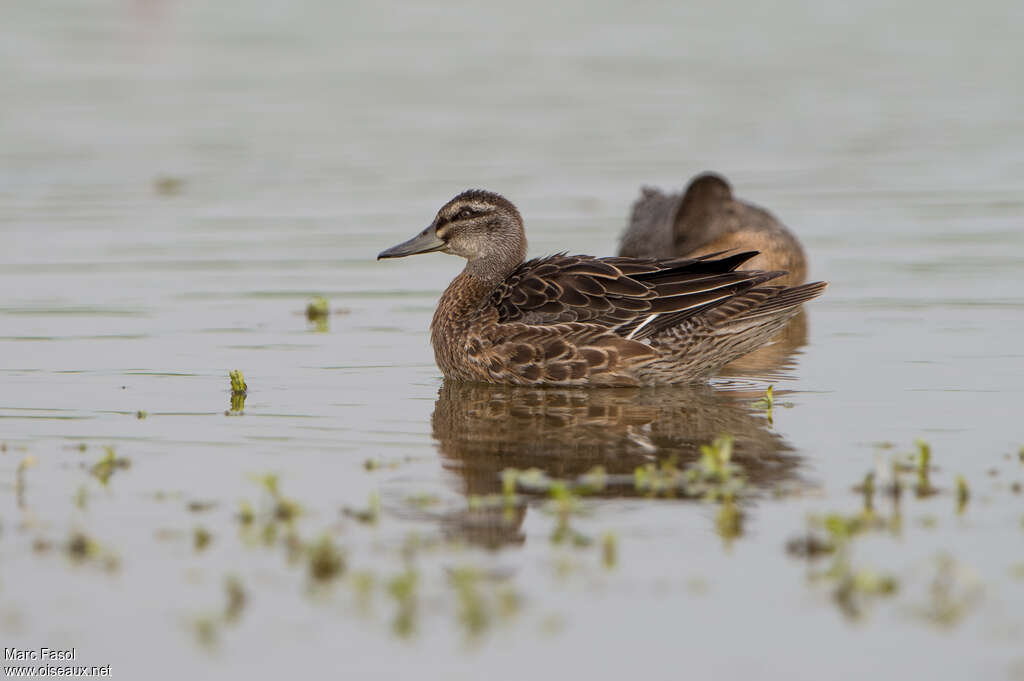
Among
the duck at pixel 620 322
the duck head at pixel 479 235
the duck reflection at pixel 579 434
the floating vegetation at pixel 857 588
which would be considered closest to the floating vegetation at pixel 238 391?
the duck reflection at pixel 579 434

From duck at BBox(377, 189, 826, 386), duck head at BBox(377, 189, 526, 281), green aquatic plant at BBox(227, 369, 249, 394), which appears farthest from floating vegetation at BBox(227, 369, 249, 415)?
duck head at BBox(377, 189, 526, 281)

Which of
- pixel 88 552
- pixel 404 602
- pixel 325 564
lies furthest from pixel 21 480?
pixel 404 602

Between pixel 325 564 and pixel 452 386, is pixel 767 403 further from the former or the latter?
pixel 325 564

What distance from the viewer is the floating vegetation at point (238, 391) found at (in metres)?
8.58

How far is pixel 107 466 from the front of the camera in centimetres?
700

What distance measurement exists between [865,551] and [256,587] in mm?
2157

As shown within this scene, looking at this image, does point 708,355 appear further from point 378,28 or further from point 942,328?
point 378,28

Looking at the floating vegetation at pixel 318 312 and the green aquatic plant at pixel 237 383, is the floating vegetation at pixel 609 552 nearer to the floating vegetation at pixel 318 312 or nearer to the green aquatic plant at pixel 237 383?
the green aquatic plant at pixel 237 383

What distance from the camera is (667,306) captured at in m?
9.04

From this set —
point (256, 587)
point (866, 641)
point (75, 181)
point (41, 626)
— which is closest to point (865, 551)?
point (866, 641)

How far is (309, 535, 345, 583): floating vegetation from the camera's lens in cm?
555

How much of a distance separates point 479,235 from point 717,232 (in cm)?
372

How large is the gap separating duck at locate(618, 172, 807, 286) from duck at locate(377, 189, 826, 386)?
3.48 m

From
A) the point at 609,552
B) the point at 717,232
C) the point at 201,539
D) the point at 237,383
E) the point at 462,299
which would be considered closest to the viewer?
the point at 609,552
